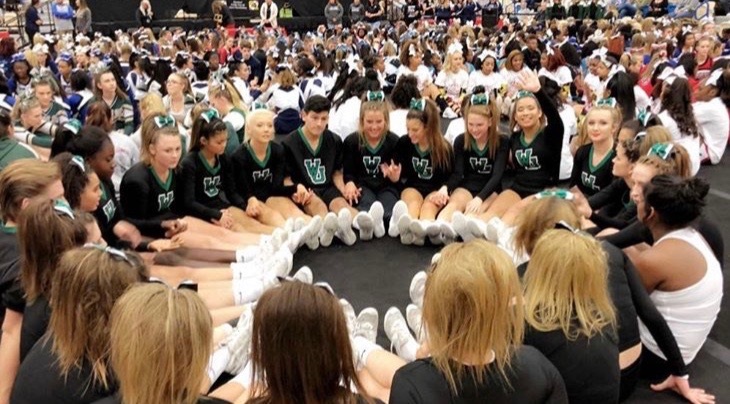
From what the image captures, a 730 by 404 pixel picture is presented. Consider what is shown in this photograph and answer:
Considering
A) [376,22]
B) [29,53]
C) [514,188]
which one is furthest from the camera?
[376,22]

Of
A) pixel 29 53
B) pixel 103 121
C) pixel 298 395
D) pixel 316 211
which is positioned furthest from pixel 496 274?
pixel 29 53

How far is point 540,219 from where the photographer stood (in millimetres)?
2600

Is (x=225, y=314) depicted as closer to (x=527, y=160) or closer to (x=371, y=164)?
(x=371, y=164)

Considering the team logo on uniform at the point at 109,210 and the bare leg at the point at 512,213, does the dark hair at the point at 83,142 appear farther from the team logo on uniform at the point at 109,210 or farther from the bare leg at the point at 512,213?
the bare leg at the point at 512,213

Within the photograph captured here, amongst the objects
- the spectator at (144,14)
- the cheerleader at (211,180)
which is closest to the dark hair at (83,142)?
the cheerleader at (211,180)

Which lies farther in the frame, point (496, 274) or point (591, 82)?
point (591, 82)

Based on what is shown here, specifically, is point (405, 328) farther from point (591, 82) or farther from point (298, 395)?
point (591, 82)

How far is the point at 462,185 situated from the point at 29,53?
629cm

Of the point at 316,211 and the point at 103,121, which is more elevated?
the point at 103,121

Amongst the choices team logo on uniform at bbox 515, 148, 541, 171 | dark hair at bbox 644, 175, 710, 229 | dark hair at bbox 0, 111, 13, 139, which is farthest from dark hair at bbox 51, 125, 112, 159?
dark hair at bbox 644, 175, 710, 229

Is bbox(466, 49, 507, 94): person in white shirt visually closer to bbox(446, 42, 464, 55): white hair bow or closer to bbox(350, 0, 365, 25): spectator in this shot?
bbox(446, 42, 464, 55): white hair bow

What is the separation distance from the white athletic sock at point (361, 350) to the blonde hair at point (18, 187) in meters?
1.51

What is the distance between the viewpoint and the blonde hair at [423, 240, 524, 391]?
65.6 inches

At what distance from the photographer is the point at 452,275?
5.49ft
